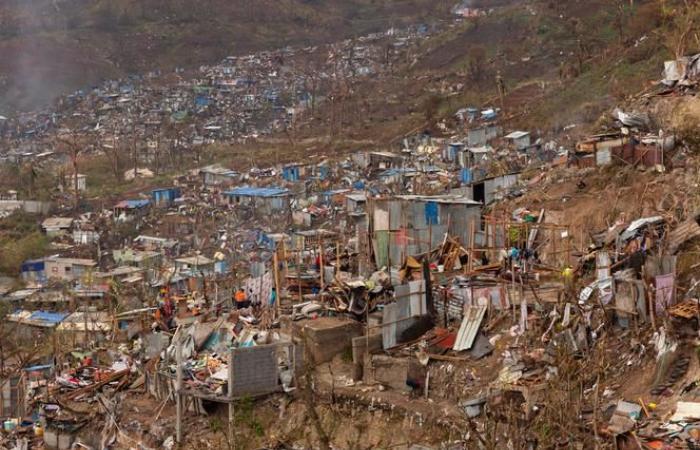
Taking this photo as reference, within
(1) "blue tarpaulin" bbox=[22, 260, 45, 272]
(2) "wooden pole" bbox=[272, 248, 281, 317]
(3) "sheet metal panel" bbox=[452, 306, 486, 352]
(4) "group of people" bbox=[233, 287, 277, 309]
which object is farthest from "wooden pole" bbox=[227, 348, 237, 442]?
(1) "blue tarpaulin" bbox=[22, 260, 45, 272]

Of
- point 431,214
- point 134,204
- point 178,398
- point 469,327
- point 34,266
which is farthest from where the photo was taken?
point 134,204

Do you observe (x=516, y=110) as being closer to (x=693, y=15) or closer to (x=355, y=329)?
(x=693, y=15)

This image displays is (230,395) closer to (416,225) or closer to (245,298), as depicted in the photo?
(245,298)

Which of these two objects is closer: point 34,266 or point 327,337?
point 327,337

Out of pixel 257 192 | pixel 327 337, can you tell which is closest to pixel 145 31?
pixel 257 192

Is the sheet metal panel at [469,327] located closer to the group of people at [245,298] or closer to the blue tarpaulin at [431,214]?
the blue tarpaulin at [431,214]

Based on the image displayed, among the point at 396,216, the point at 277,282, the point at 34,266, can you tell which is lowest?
the point at 34,266

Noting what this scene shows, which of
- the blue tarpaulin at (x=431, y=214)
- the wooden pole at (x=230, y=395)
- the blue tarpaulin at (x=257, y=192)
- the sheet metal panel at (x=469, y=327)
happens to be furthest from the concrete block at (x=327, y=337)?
the blue tarpaulin at (x=257, y=192)

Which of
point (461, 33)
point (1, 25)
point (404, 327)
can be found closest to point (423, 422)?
point (404, 327)
